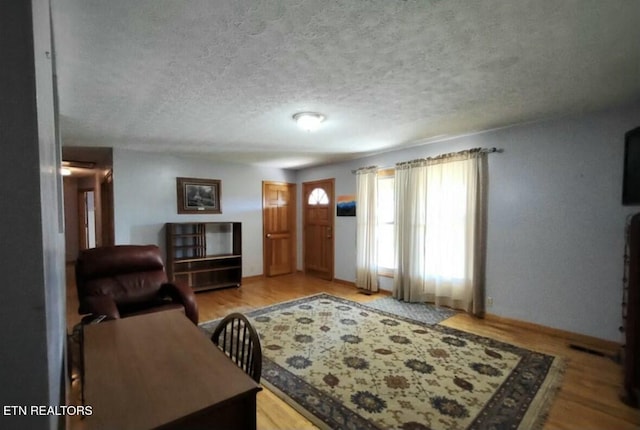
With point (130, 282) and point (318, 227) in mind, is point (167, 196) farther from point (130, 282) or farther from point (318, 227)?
point (318, 227)

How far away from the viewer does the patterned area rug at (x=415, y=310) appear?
12.0 feet

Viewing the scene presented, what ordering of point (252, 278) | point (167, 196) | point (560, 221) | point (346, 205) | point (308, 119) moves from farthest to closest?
point (252, 278) < point (346, 205) < point (167, 196) < point (560, 221) < point (308, 119)

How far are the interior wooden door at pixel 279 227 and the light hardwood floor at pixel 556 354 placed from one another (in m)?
1.26

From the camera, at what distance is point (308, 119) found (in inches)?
114

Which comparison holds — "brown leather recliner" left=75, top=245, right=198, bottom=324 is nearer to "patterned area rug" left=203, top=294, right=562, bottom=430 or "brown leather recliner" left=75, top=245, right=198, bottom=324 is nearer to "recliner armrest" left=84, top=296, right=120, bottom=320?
"recliner armrest" left=84, top=296, right=120, bottom=320

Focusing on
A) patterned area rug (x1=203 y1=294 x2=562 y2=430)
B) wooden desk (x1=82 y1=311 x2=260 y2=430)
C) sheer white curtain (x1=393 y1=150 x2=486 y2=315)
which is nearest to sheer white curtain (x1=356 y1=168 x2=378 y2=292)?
sheer white curtain (x1=393 y1=150 x2=486 y2=315)

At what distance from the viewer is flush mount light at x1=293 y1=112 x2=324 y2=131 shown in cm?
284

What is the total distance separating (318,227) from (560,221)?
3990 mm

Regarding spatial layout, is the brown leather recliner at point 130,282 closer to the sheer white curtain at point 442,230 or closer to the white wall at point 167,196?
the white wall at point 167,196

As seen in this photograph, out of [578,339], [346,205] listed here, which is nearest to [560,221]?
[578,339]

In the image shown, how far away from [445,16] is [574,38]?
84cm

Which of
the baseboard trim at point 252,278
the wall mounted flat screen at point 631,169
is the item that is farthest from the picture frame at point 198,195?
the wall mounted flat screen at point 631,169

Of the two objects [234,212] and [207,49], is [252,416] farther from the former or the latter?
[234,212]

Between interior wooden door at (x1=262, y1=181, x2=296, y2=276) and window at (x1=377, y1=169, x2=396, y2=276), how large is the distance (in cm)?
228
